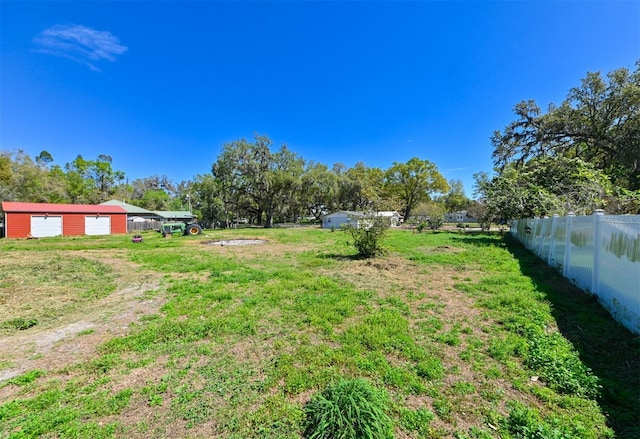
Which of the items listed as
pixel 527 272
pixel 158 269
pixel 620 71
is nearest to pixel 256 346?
pixel 158 269

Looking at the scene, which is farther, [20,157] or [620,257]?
[20,157]

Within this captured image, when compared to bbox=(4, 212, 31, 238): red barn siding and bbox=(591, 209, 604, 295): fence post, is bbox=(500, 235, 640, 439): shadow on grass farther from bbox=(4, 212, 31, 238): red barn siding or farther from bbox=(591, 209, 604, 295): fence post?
bbox=(4, 212, 31, 238): red barn siding

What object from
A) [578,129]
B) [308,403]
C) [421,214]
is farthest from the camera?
[421,214]

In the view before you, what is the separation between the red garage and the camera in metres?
18.7

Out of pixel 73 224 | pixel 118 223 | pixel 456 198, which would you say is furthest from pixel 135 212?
pixel 456 198

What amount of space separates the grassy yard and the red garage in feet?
64.6

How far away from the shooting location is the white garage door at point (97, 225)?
866 inches

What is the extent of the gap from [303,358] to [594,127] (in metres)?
19.8

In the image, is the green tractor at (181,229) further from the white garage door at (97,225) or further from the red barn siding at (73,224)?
the red barn siding at (73,224)

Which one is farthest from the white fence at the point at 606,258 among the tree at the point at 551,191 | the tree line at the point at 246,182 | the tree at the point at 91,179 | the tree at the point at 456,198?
the tree at the point at 456,198

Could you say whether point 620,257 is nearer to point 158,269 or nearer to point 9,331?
point 9,331

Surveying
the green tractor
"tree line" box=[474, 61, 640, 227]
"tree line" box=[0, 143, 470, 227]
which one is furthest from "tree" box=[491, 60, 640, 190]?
the green tractor

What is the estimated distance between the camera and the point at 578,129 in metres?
15.1

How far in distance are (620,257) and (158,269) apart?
394 inches
